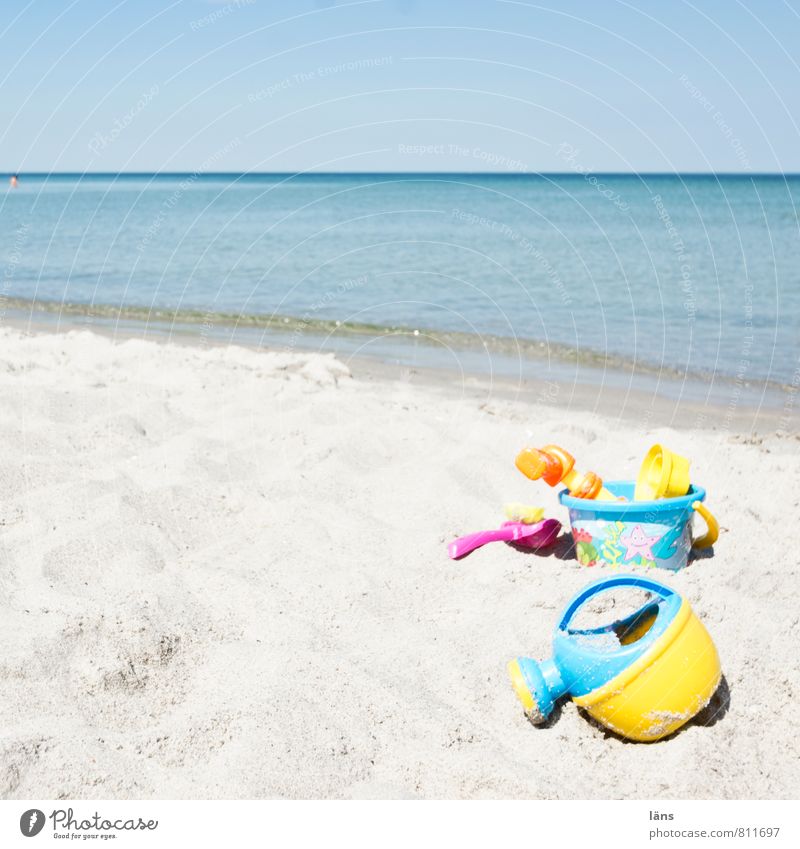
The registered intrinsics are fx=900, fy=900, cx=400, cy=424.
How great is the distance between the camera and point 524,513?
14.3 ft

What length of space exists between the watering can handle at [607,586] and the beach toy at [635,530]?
2.20 feet

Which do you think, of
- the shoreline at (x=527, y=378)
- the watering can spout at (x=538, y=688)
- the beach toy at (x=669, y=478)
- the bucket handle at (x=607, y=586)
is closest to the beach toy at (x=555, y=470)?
the beach toy at (x=669, y=478)

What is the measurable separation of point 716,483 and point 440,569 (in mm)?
1892

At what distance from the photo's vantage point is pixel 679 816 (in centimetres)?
265

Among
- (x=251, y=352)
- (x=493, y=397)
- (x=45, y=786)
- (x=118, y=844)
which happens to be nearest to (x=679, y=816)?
(x=118, y=844)

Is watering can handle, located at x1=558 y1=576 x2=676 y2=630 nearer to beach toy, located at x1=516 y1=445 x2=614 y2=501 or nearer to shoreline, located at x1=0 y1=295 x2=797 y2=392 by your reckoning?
beach toy, located at x1=516 y1=445 x2=614 y2=501

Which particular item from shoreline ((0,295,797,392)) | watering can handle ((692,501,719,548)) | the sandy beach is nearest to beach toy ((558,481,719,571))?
watering can handle ((692,501,719,548))

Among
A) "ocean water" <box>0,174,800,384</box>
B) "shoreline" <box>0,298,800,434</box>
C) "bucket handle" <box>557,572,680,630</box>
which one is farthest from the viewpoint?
"ocean water" <box>0,174,800,384</box>

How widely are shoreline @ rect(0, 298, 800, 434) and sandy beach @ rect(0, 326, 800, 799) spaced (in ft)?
2.40

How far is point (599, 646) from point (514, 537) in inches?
36.6

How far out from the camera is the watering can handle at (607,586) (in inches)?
126

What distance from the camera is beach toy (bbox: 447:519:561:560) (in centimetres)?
427

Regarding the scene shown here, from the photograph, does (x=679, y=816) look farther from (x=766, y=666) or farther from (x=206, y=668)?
(x=206, y=668)

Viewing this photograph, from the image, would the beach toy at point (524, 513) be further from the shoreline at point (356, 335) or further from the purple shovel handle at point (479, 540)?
the shoreline at point (356, 335)
